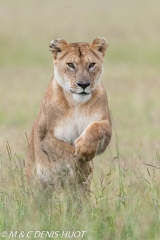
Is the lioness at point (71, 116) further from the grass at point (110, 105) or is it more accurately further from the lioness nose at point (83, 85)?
the grass at point (110, 105)

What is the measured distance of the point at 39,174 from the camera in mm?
6590

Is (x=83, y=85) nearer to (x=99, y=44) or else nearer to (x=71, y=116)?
(x=71, y=116)

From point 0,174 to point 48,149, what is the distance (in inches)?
18.0

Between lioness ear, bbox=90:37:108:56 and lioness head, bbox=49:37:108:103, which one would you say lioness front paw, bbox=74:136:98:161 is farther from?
lioness ear, bbox=90:37:108:56

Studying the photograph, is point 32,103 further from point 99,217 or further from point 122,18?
point 122,18

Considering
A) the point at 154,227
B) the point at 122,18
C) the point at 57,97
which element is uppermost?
the point at 122,18

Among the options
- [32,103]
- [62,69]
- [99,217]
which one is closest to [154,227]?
[99,217]

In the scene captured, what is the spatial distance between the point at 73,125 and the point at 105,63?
630 inches

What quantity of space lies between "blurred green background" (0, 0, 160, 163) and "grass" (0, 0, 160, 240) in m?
0.02

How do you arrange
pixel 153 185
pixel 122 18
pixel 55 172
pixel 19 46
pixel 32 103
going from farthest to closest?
pixel 122 18
pixel 19 46
pixel 32 103
pixel 55 172
pixel 153 185

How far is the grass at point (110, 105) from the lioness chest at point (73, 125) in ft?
1.02

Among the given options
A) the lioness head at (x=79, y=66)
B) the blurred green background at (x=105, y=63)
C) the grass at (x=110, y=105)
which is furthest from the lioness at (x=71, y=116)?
the blurred green background at (x=105, y=63)

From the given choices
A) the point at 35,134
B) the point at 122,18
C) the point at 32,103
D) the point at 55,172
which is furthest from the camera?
the point at 122,18

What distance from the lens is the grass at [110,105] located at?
17.6ft
